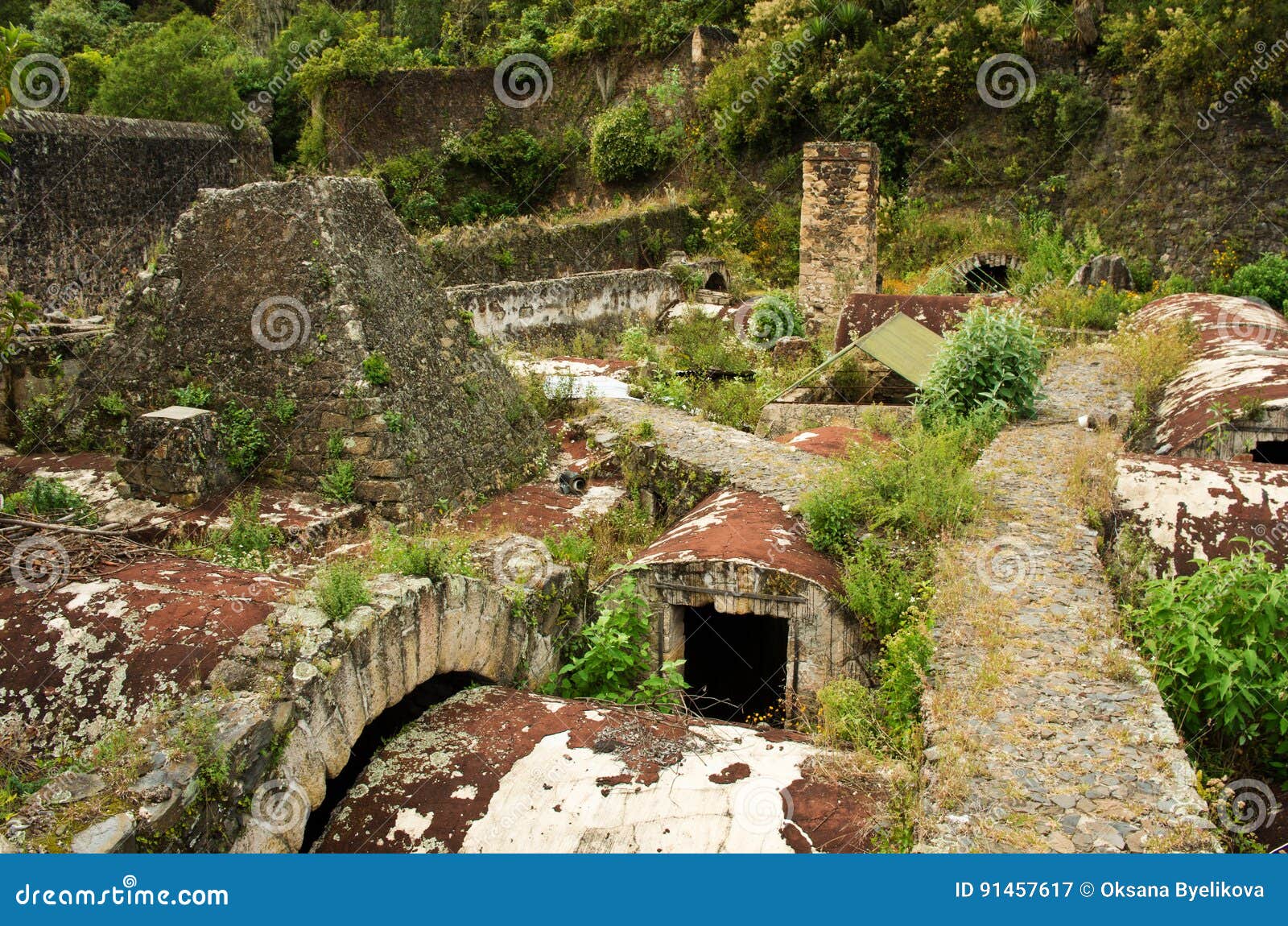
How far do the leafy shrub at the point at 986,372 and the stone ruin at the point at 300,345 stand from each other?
13.6 ft

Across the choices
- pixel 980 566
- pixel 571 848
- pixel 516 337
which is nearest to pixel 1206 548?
pixel 980 566

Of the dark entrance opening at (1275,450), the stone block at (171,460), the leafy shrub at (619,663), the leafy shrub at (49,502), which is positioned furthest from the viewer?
the dark entrance opening at (1275,450)

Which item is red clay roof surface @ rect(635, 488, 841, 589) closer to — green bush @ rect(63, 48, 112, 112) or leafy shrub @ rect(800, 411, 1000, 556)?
leafy shrub @ rect(800, 411, 1000, 556)

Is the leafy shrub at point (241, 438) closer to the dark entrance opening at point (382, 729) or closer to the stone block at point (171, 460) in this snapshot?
the stone block at point (171, 460)

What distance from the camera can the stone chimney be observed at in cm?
1552

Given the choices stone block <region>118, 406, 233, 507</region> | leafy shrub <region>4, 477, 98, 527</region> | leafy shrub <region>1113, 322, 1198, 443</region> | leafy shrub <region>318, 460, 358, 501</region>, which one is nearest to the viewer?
leafy shrub <region>4, 477, 98, 527</region>

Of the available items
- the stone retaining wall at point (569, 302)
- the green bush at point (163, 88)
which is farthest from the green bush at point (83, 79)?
the stone retaining wall at point (569, 302)

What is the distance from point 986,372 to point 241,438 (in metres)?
6.09

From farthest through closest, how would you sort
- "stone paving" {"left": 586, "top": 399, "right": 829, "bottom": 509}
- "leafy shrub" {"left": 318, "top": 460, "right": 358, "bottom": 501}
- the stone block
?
1. "stone paving" {"left": 586, "top": 399, "right": 829, "bottom": 509}
2. "leafy shrub" {"left": 318, "top": 460, "right": 358, "bottom": 501}
3. the stone block

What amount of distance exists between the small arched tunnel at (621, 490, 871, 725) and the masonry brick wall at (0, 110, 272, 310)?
26.4 feet

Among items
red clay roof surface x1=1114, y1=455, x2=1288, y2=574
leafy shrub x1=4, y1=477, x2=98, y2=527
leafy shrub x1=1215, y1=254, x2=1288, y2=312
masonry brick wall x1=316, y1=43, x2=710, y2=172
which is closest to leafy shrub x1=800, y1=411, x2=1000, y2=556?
red clay roof surface x1=1114, y1=455, x2=1288, y2=574

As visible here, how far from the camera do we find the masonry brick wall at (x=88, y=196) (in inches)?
425

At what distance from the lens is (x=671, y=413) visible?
1039cm

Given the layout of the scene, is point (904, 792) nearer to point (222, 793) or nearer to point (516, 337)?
point (222, 793)
